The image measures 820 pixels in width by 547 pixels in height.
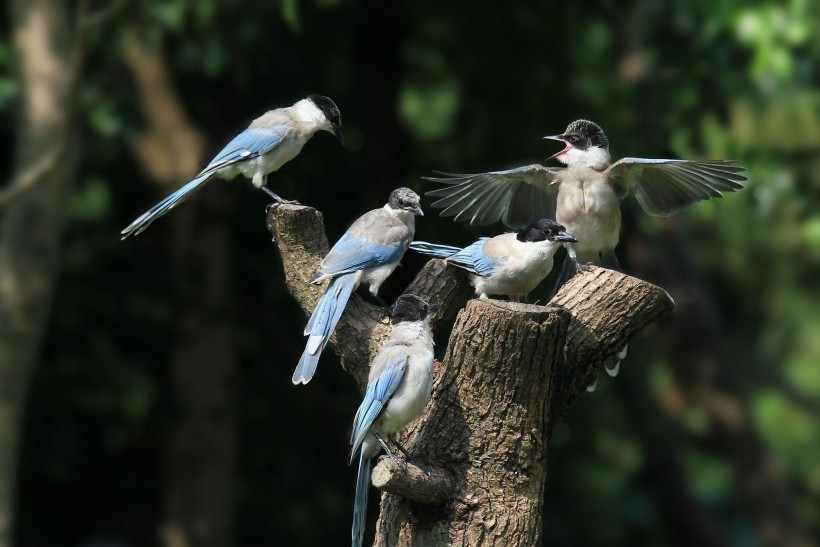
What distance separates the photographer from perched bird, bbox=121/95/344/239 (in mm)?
5676

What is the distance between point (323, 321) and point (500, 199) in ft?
5.41

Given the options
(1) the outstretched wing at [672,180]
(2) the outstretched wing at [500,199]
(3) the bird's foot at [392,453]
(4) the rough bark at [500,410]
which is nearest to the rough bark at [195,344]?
(2) the outstretched wing at [500,199]

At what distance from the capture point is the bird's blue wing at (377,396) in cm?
454

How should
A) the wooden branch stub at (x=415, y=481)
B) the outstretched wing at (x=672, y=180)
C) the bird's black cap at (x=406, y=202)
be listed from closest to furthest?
the wooden branch stub at (x=415, y=481) → the outstretched wing at (x=672, y=180) → the bird's black cap at (x=406, y=202)

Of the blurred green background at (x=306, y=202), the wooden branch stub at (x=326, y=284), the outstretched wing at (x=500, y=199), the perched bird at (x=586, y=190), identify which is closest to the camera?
the wooden branch stub at (x=326, y=284)

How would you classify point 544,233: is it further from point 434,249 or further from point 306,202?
point 306,202

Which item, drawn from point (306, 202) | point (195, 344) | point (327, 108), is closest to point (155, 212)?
point (327, 108)

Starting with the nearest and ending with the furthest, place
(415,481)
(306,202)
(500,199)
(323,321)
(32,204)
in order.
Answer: (415,481), (323,321), (500,199), (32,204), (306,202)

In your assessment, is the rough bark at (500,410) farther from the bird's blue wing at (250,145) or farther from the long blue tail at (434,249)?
the bird's blue wing at (250,145)

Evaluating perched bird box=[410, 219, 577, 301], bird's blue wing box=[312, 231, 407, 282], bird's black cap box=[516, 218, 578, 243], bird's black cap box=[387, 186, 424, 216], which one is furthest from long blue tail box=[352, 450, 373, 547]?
bird's black cap box=[387, 186, 424, 216]

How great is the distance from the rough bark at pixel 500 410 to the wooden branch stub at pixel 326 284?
424 mm

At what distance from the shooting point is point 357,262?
529 cm

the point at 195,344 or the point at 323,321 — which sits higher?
the point at 323,321

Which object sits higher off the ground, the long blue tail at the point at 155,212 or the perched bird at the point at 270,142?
the perched bird at the point at 270,142
